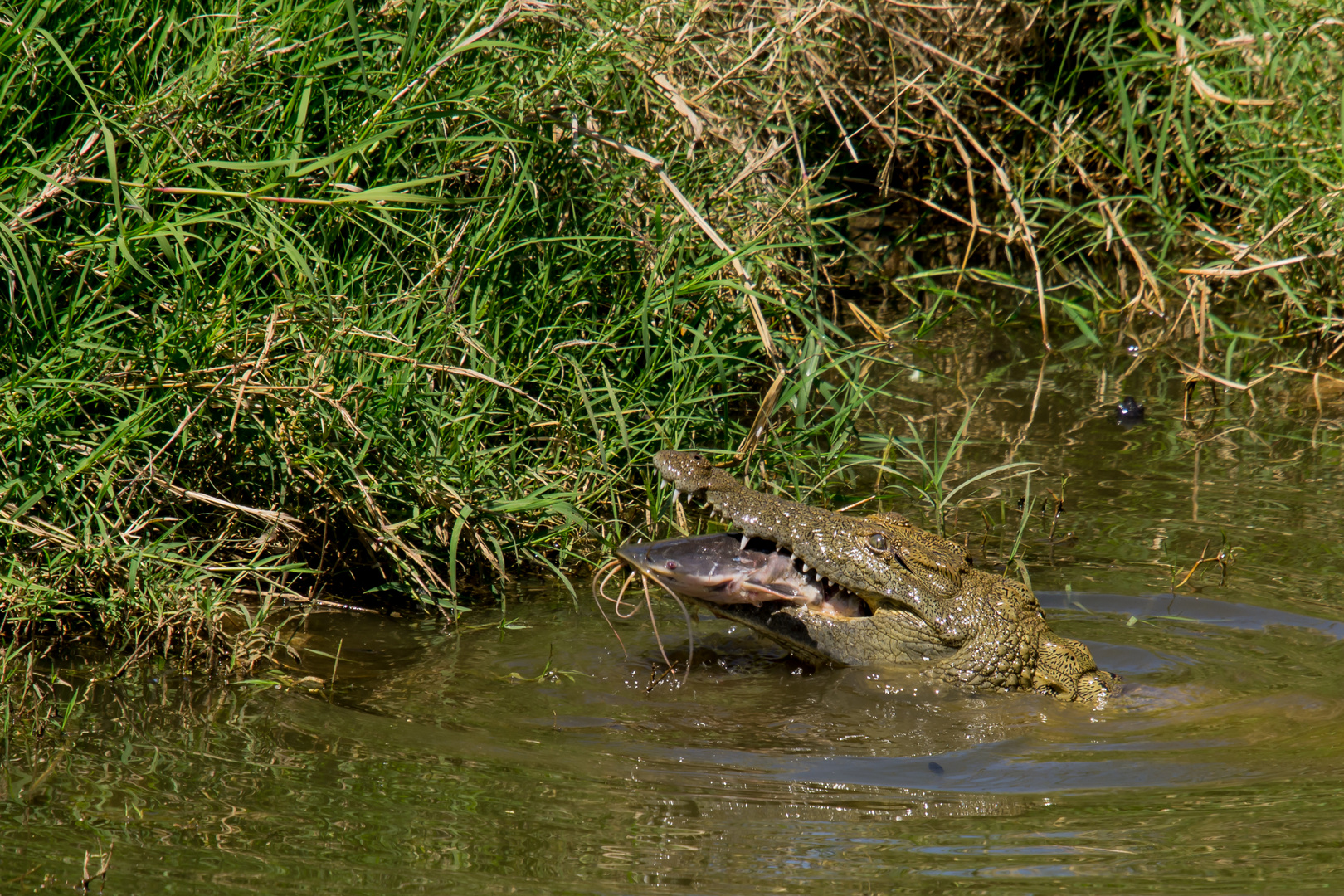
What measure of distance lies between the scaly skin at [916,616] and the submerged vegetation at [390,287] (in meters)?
0.66

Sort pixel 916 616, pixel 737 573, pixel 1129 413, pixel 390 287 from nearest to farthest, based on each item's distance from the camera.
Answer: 1. pixel 737 573
2. pixel 916 616
3. pixel 390 287
4. pixel 1129 413

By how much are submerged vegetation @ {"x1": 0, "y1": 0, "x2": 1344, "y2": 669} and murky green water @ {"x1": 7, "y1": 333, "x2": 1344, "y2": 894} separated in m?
0.33

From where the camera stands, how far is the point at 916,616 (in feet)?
12.8

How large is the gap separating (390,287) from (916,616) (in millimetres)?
1885

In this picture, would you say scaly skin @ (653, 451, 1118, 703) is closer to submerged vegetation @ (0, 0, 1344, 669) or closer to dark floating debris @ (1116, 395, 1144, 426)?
submerged vegetation @ (0, 0, 1344, 669)

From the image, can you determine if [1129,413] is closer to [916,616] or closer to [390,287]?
[916,616]

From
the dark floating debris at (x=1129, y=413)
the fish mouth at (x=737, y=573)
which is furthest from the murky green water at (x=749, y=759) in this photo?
the dark floating debris at (x=1129, y=413)

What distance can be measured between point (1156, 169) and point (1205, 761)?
3.75 meters

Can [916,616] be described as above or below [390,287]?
below

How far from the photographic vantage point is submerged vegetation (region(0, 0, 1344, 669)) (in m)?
3.67

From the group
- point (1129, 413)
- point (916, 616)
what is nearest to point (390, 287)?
point (916, 616)

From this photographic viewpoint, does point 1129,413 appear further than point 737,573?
Yes

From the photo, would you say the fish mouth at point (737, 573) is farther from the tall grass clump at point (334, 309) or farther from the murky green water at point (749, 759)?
the tall grass clump at point (334, 309)

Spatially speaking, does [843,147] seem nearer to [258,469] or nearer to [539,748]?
[258,469]
